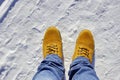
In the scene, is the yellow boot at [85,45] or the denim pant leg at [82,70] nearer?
the denim pant leg at [82,70]

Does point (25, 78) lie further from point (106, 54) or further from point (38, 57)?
point (106, 54)

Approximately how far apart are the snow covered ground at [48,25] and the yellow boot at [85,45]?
4 centimetres

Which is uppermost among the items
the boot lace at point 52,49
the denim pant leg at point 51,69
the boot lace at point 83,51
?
the boot lace at point 83,51

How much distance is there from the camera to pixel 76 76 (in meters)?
1.27

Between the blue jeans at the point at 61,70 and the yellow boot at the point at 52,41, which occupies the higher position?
the yellow boot at the point at 52,41

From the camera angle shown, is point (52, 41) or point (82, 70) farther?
point (52, 41)

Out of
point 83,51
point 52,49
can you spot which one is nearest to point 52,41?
point 52,49

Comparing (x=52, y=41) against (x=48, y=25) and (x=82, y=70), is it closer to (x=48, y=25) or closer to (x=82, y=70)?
(x=48, y=25)

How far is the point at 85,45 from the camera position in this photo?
1.44 m

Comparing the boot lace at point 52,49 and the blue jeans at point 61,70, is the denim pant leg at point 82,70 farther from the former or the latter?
the boot lace at point 52,49

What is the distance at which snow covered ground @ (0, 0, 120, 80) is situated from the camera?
141 centimetres

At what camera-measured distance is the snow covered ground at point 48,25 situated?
1414 mm

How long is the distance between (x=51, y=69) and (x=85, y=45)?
0.91 ft

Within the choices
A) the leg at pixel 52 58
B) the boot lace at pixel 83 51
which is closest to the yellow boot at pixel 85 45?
the boot lace at pixel 83 51
